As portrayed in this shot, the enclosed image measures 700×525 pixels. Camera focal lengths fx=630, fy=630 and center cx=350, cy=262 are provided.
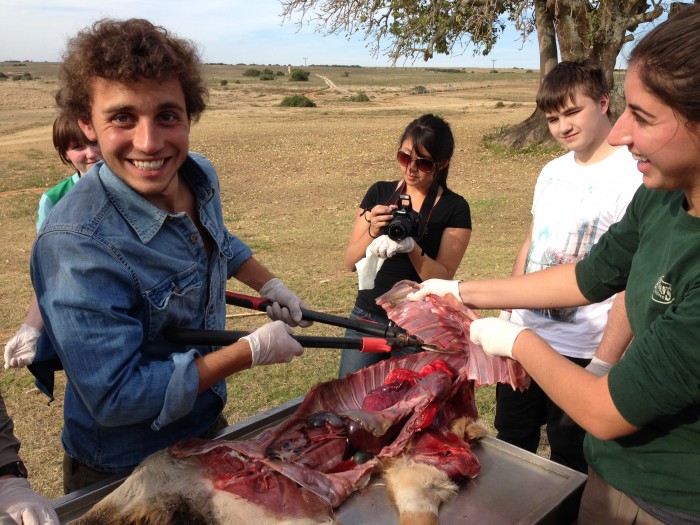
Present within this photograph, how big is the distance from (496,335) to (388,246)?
1.40m

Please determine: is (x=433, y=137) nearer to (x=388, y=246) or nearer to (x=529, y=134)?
(x=388, y=246)

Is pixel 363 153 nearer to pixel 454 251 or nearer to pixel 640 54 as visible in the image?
pixel 454 251

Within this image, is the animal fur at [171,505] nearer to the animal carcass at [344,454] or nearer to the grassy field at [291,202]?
the animal carcass at [344,454]

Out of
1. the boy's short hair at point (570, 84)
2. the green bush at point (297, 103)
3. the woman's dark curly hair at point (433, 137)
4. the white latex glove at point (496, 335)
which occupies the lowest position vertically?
the white latex glove at point (496, 335)

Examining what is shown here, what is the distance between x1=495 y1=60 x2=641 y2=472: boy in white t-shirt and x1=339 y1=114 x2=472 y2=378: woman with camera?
51 cm

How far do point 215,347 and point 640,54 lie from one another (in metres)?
1.85

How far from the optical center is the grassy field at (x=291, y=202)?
557 cm

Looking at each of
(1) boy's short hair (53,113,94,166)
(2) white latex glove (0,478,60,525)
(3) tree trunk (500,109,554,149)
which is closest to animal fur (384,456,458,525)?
(2) white latex glove (0,478,60,525)

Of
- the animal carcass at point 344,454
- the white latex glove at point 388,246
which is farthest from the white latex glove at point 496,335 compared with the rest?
the white latex glove at point 388,246

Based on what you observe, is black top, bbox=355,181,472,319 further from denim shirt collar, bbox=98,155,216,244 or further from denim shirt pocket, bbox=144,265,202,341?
denim shirt collar, bbox=98,155,216,244

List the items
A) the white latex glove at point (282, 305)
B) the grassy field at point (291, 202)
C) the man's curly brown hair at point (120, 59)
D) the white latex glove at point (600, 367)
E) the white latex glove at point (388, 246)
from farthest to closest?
the grassy field at point (291, 202)
the white latex glove at point (388, 246)
the white latex glove at point (282, 305)
the white latex glove at point (600, 367)
the man's curly brown hair at point (120, 59)

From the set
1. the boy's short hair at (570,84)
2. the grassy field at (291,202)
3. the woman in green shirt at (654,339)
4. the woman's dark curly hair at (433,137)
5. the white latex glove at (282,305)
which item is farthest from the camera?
the grassy field at (291,202)

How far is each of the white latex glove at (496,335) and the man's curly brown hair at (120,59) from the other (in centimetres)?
146

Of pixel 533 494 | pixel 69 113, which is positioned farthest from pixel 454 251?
pixel 69 113
